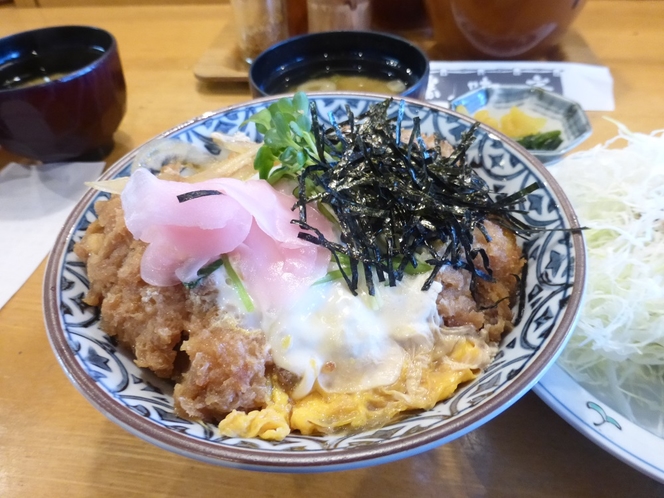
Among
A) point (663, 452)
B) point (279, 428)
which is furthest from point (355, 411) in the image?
point (663, 452)

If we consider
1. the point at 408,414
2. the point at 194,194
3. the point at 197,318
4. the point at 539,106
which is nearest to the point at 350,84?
the point at 539,106

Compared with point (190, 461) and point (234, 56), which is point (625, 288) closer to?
point (190, 461)

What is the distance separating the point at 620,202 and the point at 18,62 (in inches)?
97.5

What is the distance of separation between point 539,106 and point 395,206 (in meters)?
1.44

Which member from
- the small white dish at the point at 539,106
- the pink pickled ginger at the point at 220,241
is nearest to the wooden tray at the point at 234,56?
the small white dish at the point at 539,106

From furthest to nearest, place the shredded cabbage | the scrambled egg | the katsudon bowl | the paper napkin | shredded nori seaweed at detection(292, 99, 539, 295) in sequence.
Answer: the paper napkin
the shredded cabbage
shredded nori seaweed at detection(292, 99, 539, 295)
the scrambled egg
the katsudon bowl

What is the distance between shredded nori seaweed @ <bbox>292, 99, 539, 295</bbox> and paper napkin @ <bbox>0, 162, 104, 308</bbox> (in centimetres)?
114

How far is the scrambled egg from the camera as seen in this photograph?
95 cm

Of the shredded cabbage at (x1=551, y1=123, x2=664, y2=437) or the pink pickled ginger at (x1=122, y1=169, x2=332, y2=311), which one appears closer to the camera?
the pink pickled ginger at (x1=122, y1=169, x2=332, y2=311)

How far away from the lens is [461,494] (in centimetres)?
110

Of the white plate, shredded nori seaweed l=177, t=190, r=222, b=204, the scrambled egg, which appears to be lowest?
the white plate

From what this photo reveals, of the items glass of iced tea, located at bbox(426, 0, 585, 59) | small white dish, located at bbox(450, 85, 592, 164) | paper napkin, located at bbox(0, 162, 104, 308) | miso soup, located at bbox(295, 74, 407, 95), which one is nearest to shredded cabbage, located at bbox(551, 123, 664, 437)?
small white dish, located at bbox(450, 85, 592, 164)

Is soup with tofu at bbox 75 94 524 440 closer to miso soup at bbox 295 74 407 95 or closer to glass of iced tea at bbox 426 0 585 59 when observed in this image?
miso soup at bbox 295 74 407 95

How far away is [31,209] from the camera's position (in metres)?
1.93
